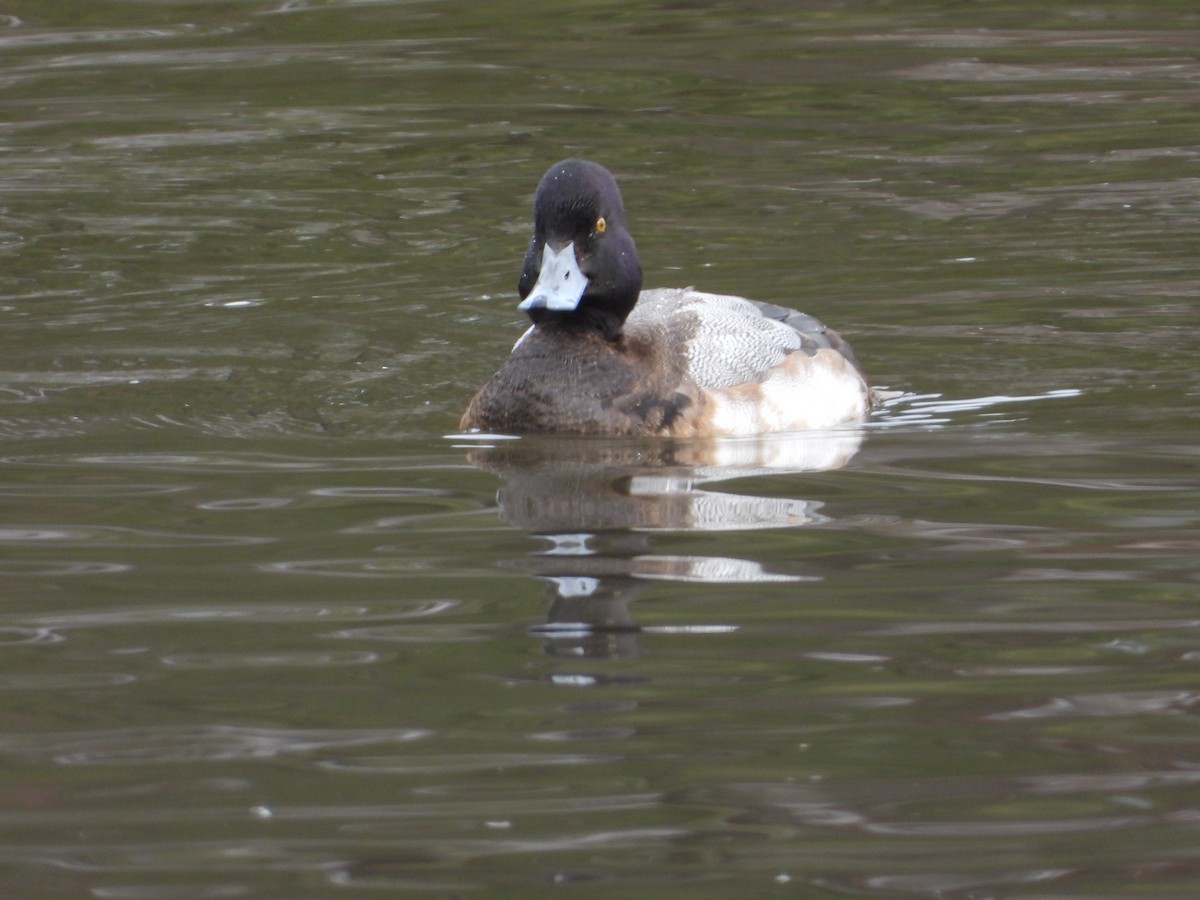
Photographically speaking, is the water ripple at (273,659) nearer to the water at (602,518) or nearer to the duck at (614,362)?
the water at (602,518)

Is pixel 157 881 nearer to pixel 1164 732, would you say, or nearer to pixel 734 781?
pixel 734 781

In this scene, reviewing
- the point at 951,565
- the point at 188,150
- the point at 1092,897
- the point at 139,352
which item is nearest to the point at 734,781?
the point at 1092,897

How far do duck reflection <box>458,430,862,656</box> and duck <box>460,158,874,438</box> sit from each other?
5.5 inches

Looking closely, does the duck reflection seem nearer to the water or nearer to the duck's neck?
the water

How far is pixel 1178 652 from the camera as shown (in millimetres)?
5512

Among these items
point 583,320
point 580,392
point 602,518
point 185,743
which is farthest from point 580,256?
point 185,743

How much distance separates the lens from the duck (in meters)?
8.56

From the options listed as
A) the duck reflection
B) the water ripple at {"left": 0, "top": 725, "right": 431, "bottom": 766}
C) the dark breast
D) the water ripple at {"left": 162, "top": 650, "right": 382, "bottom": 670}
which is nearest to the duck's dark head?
the dark breast

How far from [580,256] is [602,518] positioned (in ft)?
6.46

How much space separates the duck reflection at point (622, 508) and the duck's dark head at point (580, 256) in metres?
0.63

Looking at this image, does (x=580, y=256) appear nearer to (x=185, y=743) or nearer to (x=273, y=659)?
(x=273, y=659)

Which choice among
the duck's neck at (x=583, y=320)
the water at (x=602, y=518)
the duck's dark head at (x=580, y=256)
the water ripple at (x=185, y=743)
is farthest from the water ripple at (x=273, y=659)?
the duck's neck at (x=583, y=320)

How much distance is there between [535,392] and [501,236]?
15.1 ft

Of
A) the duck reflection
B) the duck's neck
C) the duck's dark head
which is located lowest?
the duck reflection
